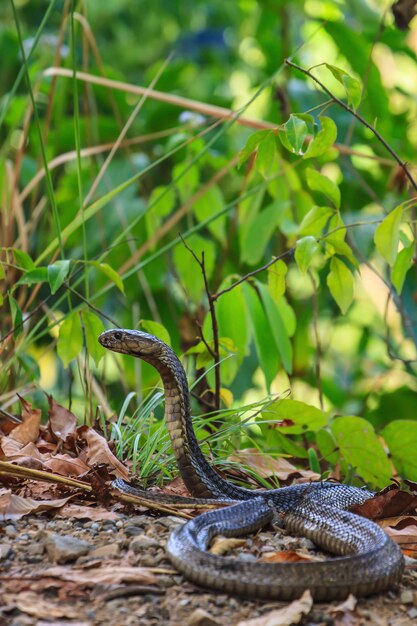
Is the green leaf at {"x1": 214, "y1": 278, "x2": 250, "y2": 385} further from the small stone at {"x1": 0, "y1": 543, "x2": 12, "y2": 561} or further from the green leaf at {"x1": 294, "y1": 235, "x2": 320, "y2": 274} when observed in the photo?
the small stone at {"x1": 0, "y1": 543, "x2": 12, "y2": 561}

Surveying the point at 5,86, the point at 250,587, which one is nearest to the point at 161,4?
the point at 5,86

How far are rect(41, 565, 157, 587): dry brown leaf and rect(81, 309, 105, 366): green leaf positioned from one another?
108 cm

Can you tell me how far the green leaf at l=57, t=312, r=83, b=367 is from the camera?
3244mm

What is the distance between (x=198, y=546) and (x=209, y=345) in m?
1.37

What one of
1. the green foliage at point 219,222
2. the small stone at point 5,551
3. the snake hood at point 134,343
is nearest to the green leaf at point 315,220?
the green foliage at point 219,222

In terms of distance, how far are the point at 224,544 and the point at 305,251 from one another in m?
1.00

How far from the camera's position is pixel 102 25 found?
918 cm

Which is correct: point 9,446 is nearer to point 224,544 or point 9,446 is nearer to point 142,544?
point 142,544

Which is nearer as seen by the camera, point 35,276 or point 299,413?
point 35,276

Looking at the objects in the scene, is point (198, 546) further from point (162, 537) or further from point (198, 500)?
point (198, 500)

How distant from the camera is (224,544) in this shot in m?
2.47

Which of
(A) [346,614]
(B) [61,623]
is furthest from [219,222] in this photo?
(B) [61,623]

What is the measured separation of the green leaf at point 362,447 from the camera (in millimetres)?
3361

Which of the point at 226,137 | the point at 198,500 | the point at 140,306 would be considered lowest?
the point at 140,306
